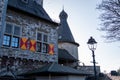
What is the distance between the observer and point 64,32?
23812 millimetres

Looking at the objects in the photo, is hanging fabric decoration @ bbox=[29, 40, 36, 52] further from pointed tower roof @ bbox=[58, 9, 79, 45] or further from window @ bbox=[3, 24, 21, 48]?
pointed tower roof @ bbox=[58, 9, 79, 45]

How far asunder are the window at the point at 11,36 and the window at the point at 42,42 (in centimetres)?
200

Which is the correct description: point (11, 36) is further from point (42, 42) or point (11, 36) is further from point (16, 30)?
point (42, 42)

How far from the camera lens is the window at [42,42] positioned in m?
14.0

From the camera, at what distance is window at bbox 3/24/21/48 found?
1195 cm

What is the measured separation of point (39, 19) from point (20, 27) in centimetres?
210

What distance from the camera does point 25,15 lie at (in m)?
13.4

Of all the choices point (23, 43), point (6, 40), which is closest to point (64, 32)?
point (23, 43)

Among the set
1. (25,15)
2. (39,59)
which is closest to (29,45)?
(39,59)

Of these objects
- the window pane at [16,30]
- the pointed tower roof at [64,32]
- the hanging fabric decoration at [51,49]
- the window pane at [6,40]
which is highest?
the pointed tower roof at [64,32]

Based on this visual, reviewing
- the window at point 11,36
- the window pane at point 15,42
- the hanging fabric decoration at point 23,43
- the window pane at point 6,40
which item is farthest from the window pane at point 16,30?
the window pane at point 6,40

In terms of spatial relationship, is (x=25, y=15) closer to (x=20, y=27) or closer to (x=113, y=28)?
(x=20, y=27)

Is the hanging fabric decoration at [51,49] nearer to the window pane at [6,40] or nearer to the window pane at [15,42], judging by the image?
the window pane at [15,42]

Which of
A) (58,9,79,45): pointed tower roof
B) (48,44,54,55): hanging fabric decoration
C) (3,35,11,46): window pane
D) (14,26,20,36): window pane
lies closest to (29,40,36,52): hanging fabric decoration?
(14,26,20,36): window pane
